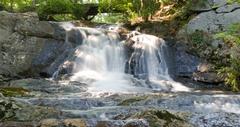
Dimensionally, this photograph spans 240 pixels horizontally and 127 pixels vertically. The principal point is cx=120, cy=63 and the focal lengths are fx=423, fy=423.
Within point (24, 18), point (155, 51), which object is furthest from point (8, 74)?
point (155, 51)

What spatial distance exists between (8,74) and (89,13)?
7.10 metres

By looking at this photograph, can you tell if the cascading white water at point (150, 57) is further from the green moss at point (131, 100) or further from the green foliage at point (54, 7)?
the green foliage at point (54, 7)

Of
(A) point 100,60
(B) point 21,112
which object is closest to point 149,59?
(A) point 100,60

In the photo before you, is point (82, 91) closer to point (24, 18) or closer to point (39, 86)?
point (39, 86)

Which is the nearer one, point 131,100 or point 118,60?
point 131,100

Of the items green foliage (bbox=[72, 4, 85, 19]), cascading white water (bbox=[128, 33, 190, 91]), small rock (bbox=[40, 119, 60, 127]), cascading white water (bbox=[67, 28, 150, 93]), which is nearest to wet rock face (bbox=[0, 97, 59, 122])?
small rock (bbox=[40, 119, 60, 127])

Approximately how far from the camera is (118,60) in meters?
13.3

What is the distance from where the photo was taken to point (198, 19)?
14578mm

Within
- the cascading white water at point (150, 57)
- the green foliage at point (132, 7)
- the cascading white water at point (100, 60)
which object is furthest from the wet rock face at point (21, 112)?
the green foliage at point (132, 7)

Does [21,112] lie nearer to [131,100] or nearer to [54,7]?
[131,100]

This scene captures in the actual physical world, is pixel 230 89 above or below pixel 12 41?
below

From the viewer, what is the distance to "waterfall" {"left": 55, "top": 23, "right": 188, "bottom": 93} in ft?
39.8

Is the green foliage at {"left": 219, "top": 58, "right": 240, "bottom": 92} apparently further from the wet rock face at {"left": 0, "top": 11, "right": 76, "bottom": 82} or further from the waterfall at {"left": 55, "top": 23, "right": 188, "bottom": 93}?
the wet rock face at {"left": 0, "top": 11, "right": 76, "bottom": 82}

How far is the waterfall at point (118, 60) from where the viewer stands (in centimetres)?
1213
